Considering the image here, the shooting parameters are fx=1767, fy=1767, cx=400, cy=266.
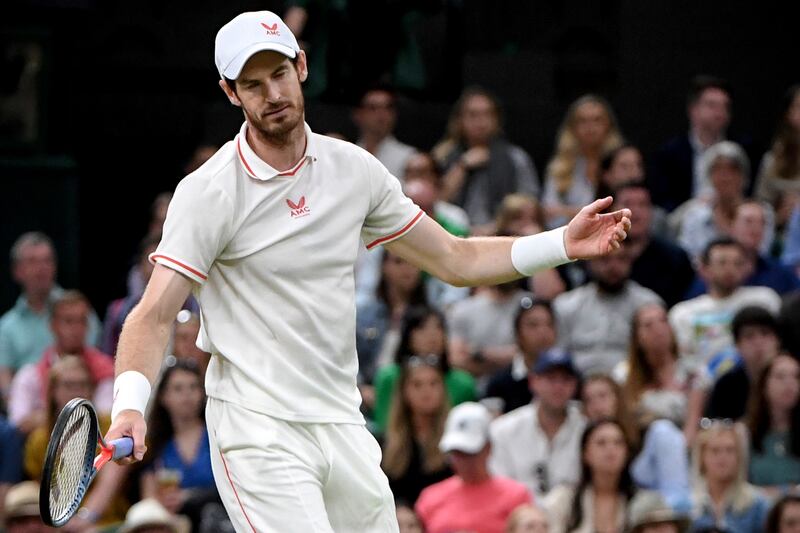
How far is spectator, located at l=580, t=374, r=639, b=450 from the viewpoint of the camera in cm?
829

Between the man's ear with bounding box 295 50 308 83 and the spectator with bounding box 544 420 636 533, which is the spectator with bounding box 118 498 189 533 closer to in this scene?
the spectator with bounding box 544 420 636 533

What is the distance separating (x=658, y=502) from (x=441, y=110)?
4.79 metres

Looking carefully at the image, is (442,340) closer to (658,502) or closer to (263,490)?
(658,502)

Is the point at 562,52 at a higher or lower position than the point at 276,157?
higher

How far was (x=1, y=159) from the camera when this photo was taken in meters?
10.9

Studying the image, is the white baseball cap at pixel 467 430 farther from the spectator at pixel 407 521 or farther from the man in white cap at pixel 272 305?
the man in white cap at pixel 272 305

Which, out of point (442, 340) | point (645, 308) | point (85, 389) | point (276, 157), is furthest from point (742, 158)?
point (276, 157)

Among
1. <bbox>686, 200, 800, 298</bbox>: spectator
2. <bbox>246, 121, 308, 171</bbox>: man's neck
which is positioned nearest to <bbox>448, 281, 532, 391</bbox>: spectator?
<bbox>686, 200, 800, 298</bbox>: spectator

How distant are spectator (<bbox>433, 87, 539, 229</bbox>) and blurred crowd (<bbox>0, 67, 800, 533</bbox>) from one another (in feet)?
0.05

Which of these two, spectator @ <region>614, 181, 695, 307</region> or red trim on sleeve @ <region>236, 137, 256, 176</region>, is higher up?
spectator @ <region>614, 181, 695, 307</region>

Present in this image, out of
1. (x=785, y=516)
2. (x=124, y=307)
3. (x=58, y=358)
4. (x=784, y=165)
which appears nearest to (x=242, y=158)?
(x=785, y=516)

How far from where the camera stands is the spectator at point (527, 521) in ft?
24.7

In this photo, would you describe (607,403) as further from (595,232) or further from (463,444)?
(595,232)

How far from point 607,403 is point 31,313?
3479 millimetres
